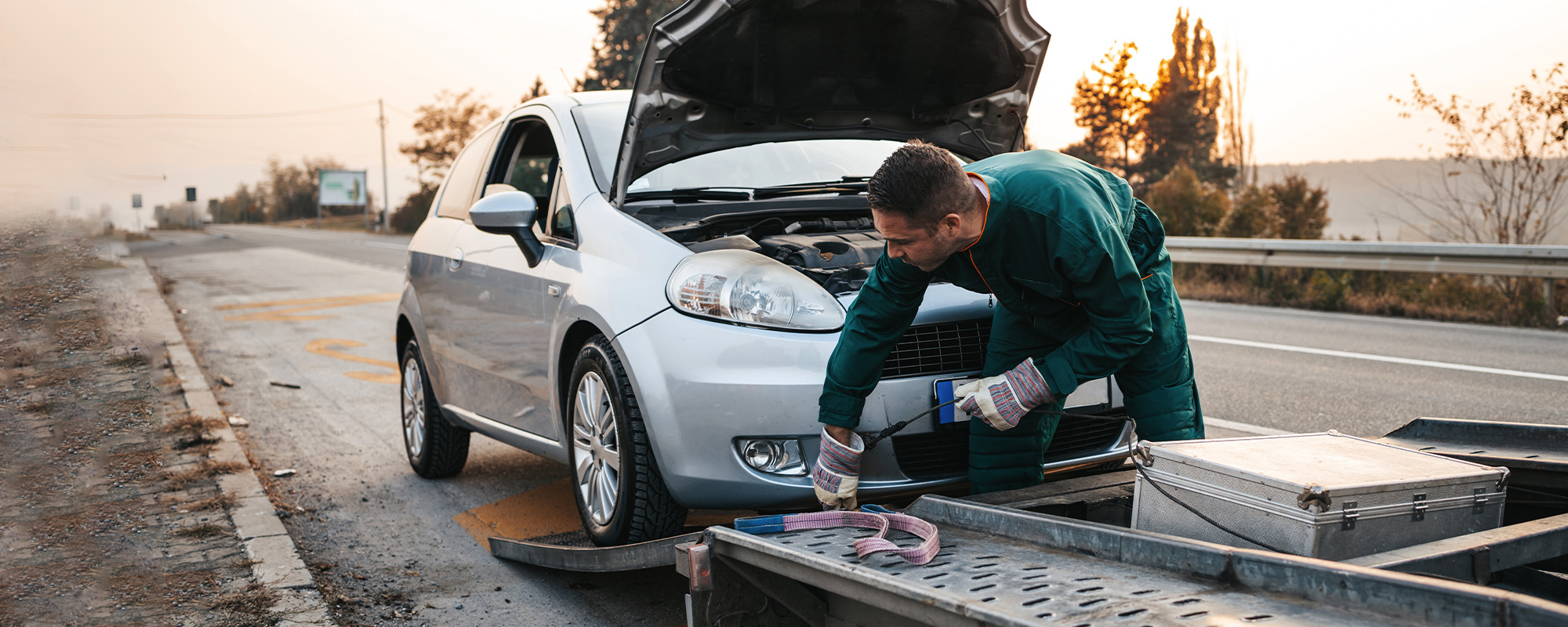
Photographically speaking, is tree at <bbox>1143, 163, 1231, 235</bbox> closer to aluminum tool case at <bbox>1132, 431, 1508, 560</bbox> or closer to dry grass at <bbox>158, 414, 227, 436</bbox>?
dry grass at <bbox>158, 414, 227, 436</bbox>

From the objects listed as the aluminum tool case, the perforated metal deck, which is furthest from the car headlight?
the aluminum tool case

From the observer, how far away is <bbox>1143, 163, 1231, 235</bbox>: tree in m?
16.7

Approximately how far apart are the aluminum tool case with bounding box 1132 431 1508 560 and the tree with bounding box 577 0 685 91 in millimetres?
40209

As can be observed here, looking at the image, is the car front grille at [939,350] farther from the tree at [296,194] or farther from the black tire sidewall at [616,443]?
the tree at [296,194]

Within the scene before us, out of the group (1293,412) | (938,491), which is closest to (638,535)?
(938,491)

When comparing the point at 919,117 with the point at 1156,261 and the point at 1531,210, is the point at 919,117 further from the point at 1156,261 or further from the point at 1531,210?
the point at 1531,210

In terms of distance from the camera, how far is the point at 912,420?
3.01 m

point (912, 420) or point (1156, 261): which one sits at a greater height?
point (1156, 261)

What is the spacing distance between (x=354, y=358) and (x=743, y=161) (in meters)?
6.38

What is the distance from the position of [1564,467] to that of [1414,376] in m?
4.92

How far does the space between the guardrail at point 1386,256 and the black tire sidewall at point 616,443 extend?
20.8 ft

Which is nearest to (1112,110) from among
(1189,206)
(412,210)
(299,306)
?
(1189,206)

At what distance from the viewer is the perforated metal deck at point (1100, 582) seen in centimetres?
167

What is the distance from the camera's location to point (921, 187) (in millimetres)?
2564
